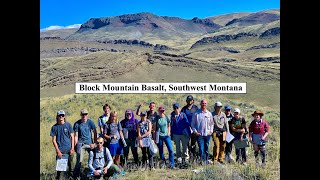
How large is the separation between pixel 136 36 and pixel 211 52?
6995 centimetres

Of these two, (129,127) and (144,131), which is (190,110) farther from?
(129,127)

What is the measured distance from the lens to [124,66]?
41875 mm

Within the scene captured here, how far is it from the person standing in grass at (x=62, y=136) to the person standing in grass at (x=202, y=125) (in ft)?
7.67

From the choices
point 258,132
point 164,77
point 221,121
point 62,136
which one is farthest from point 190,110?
point 164,77

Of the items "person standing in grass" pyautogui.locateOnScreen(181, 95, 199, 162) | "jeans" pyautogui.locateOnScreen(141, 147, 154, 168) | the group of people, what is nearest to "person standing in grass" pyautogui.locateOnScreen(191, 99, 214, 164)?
the group of people

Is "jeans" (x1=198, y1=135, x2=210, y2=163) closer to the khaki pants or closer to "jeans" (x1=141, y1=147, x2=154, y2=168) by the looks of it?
the khaki pants

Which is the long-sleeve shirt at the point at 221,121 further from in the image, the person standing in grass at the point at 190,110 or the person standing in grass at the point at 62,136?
the person standing in grass at the point at 62,136

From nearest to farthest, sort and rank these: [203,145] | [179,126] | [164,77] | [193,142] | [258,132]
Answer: [258,132] < [179,126] < [203,145] < [193,142] < [164,77]

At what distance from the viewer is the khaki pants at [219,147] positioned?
24.4ft

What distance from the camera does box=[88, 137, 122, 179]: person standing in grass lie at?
6637 millimetres

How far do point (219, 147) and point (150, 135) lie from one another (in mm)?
1428

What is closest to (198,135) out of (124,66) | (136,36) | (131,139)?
(131,139)

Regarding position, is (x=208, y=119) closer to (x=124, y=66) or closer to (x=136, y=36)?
(x=124, y=66)

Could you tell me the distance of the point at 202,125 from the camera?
729 cm
